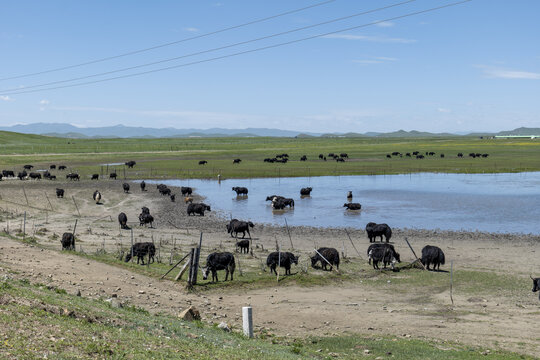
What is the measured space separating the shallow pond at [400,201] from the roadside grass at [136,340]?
2172cm

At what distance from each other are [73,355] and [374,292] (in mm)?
13146

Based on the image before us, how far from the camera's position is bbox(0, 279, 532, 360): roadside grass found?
9.48 m

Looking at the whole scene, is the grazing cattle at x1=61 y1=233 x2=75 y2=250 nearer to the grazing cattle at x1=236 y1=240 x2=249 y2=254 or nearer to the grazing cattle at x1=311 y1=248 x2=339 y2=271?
the grazing cattle at x1=236 y1=240 x2=249 y2=254

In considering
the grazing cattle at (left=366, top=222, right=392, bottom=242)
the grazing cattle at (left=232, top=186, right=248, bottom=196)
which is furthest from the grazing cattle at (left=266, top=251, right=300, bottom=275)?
the grazing cattle at (left=232, top=186, right=248, bottom=196)

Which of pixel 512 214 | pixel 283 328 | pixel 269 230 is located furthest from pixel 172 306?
pixel 512 214

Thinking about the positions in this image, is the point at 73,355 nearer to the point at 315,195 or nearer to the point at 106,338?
the point at 106,338

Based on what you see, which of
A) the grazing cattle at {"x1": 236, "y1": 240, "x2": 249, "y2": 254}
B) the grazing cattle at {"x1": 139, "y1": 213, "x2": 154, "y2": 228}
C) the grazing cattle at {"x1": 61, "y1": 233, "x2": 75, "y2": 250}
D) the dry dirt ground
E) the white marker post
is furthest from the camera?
the grazing cattle at {"x1": 139, "y1": 213, "x2": 154, "y2": 228}

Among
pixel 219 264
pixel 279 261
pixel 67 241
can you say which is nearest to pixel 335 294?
pixel 279 261

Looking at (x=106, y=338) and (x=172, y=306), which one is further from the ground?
(x=106, y=338)

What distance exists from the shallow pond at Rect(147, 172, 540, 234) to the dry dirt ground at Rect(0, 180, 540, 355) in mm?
4992

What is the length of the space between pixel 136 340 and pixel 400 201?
125 ft

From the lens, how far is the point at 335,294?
64.8 ft

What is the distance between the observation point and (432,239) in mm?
30578

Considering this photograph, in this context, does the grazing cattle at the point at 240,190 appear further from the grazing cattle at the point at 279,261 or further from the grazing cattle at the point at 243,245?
the grazing cattle at the point at 279,261
